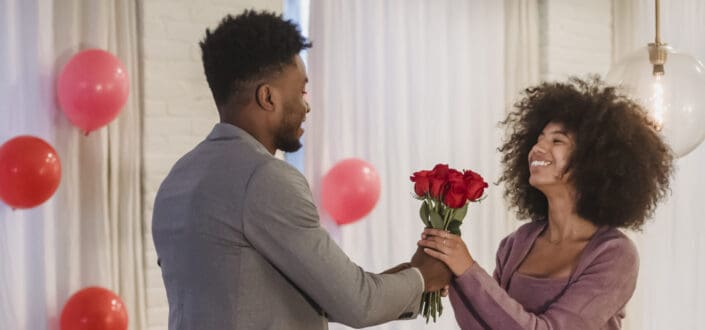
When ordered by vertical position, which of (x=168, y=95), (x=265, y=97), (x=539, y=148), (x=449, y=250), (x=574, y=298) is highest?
(x=168, y=95)

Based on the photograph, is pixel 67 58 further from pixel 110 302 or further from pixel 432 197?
pixel 432 197

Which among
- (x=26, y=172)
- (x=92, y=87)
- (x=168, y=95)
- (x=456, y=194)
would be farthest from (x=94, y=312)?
(x=456, y=194)

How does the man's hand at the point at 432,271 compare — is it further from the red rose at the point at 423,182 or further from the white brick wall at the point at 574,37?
the white brick wall at the point at 574,37

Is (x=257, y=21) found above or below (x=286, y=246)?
above

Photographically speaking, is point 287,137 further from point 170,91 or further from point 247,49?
point 170,91

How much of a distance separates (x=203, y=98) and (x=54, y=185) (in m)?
0.93

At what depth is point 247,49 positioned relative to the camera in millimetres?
1986

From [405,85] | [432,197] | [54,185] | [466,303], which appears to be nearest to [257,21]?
[432,197]

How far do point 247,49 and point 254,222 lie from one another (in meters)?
0.41

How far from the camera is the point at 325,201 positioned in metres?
3.90

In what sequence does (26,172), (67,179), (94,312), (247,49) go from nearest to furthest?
(247,49) → (26,172) → (94,312) → (67,179)

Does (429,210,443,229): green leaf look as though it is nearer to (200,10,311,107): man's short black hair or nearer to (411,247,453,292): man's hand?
(411,247,453,292): man's hand

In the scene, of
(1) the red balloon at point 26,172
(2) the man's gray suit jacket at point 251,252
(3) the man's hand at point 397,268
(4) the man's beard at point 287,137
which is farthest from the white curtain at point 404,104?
(2) the man's gray suit jacket at point 251,252

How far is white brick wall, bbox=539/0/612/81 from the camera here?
17.3 feet
